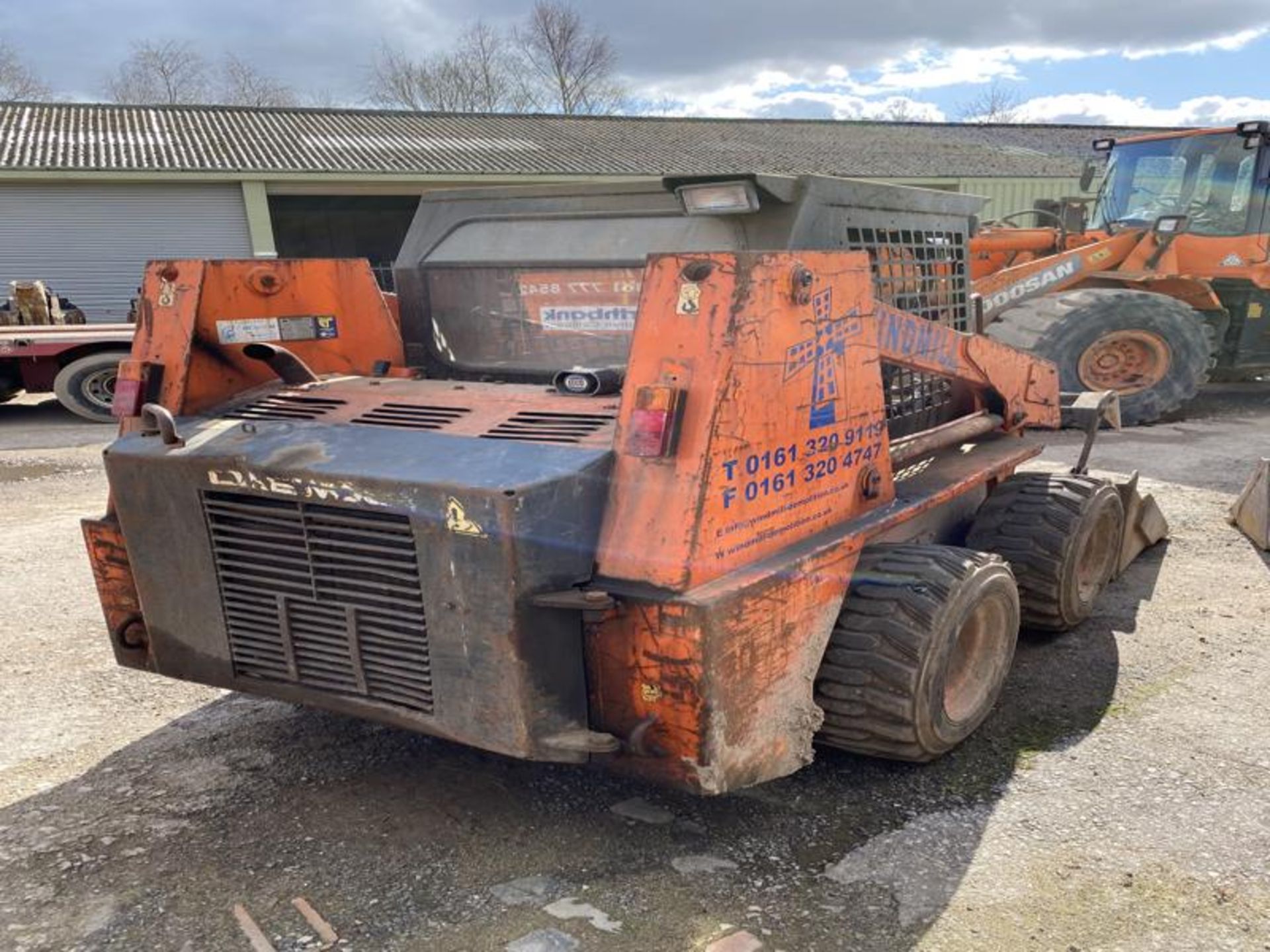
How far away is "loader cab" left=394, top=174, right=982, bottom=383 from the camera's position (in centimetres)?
310

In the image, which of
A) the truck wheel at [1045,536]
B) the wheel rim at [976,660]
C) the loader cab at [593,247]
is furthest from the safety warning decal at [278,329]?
the truck wheel at [1045,536]

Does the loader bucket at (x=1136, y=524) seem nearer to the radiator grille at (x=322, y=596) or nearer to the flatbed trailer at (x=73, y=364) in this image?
the radiator grille at (x=322, y=596)

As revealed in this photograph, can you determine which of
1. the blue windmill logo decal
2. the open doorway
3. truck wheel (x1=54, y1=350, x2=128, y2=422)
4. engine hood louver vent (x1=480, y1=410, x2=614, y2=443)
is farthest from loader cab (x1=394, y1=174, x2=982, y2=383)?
the open doorway

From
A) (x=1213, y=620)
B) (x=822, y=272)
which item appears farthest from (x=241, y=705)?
(x=1213, y=620)

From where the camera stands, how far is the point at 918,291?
3.87 meters

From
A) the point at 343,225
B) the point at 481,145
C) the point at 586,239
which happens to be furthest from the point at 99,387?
the point at 343,225

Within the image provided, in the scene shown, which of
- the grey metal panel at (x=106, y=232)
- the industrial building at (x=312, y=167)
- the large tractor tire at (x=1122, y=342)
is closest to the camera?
the large tractor tire at (x=1122, y=342)

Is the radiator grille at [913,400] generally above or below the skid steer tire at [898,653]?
above

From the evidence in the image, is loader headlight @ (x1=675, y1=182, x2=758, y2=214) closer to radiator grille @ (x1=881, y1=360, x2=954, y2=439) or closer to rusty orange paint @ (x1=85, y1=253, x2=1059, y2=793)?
rusty orange paint @ (x1=85, y1=253, x2=1059, y2=793)

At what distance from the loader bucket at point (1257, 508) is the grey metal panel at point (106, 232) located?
18.0 meters

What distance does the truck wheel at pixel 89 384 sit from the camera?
10883 mm

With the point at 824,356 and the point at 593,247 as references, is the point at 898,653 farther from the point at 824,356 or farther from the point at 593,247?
the point at 593,247

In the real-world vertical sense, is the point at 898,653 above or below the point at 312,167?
below

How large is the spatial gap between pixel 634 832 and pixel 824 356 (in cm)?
146
